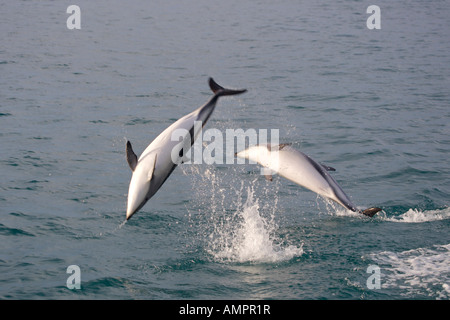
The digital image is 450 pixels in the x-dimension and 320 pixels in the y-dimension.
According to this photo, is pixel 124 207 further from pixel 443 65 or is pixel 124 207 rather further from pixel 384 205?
pixel 443 65

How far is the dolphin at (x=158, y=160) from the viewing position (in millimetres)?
8484

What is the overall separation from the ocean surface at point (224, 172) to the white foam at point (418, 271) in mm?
34

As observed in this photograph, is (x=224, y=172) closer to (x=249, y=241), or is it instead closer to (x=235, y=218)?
(x=235, y=218)

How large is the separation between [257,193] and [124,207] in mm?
3029

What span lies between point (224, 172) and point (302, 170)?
502cm

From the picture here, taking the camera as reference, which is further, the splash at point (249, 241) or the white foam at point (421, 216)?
the white foam at point (421, 216)

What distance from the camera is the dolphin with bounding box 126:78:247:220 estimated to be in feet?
27.8

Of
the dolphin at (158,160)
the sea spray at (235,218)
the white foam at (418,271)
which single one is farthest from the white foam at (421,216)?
the dolphin at (158,160)

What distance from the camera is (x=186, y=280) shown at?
9.97m

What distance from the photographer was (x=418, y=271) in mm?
10117

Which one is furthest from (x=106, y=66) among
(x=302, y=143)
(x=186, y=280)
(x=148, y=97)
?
(x=186, y=280)

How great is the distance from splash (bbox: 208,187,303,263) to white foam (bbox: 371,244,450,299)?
1542mm

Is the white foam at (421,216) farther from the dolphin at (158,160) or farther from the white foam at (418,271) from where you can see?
the dolphin at (158,160)

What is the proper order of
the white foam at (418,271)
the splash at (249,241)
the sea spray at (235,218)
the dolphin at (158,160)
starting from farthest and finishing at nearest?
the sea spray at (235,218) → the splash at (249,241) → the white foam at (418,271) → the dolphin at (158,160)
